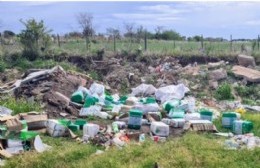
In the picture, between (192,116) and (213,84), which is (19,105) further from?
(213,84)

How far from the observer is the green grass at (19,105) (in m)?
8.91

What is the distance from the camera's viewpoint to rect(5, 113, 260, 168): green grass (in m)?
6.29

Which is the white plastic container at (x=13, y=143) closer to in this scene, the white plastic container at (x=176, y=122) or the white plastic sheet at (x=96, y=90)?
the white plastic container at (x=176, y=122)

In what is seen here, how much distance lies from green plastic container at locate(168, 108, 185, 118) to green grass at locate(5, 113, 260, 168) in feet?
5.79

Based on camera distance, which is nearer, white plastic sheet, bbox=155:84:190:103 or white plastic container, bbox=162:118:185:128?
white plastic container, bbox=162:118:185:128

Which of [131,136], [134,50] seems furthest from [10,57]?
[131,136]

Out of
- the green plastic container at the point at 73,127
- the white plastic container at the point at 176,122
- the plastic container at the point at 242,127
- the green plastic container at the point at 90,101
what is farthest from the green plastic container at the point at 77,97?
the plastic container at the point at 242,127

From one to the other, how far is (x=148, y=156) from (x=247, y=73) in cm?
800

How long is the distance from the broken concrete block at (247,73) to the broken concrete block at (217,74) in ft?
1.52

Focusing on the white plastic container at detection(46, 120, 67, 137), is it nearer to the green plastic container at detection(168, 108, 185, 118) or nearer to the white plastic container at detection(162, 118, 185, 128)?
the white plastic container at detection(162, 118, 185, 128)

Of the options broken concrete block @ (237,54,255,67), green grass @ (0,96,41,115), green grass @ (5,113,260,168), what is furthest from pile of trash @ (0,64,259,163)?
broken concrete block @ (237,54,255,67)

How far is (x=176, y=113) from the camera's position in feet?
28.9

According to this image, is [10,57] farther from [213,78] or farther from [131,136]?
[131,136]

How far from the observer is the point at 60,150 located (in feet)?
22.2
